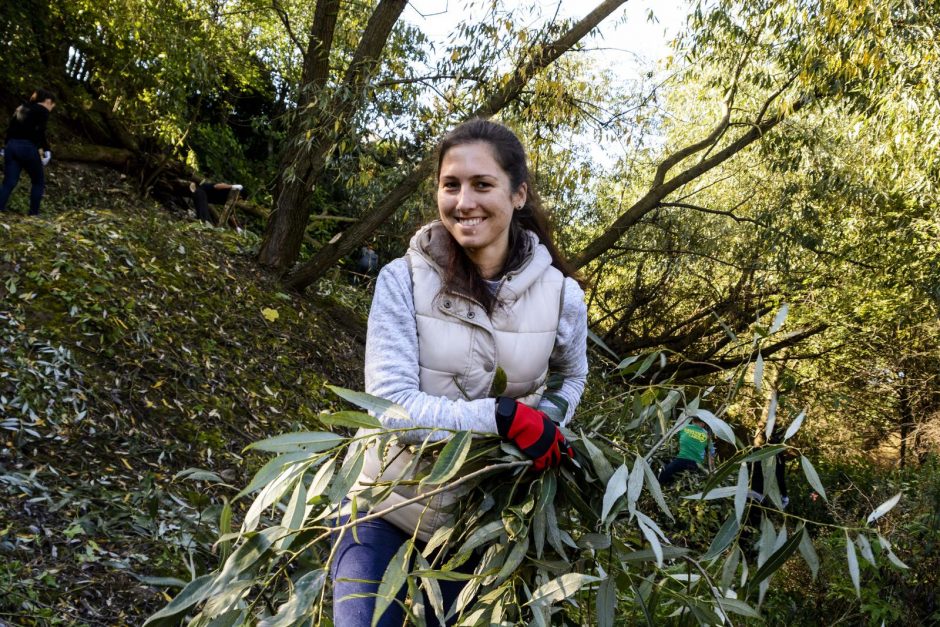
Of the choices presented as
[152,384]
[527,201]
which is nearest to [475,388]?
[527,201]

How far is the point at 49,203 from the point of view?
10078 mm

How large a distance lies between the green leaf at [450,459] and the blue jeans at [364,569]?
323 millimetres

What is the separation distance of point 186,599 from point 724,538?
46.6 inches

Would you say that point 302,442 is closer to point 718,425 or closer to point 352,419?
point 352,419

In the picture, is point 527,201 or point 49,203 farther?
point 49,203

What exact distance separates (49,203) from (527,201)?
930 cm

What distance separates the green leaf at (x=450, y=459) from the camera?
165 cm

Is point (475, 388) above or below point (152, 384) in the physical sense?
above

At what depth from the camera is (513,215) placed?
8.04 feet

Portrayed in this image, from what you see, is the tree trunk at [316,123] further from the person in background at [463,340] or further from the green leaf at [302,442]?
the green leaf at [302,442]

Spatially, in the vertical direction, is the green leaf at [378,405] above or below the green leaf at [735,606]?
above

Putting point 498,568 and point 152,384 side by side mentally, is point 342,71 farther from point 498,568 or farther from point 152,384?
point 498,568

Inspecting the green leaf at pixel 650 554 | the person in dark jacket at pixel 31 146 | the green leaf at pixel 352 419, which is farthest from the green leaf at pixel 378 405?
the person in dark jacket at pixel 31 146

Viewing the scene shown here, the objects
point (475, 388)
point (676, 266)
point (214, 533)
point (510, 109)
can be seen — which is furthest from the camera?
point (676, 266)
